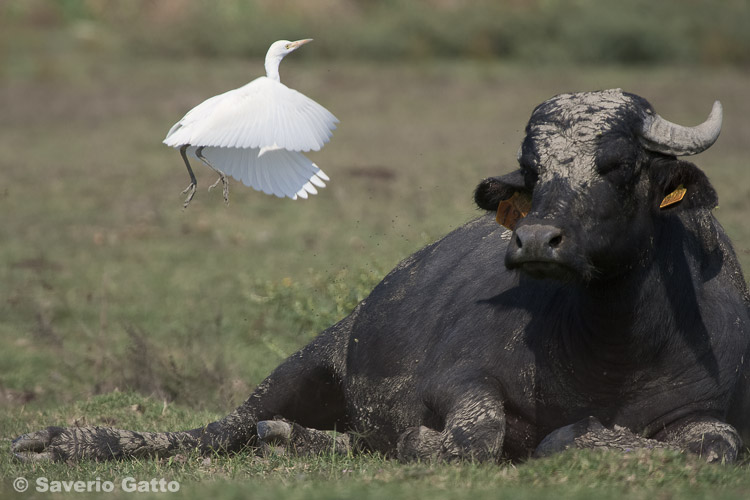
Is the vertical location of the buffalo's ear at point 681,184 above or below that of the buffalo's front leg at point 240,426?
above

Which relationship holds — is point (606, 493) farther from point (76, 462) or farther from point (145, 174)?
point (145, 174)

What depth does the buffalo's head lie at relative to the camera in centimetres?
477

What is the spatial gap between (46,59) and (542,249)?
72.5 feet

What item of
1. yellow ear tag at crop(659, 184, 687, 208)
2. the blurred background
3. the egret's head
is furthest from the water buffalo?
the blurred background

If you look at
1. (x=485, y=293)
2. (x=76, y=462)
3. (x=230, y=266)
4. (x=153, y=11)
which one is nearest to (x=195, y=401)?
(x=76, y=462)

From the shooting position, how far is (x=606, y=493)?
13.9 ft

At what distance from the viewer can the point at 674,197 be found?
5.09 m

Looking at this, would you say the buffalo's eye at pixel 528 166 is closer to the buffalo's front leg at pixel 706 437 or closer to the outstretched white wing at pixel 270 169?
the outstretched white wing at pixel 270 169

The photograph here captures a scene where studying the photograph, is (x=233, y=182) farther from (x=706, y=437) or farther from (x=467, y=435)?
(x=706, y=437)

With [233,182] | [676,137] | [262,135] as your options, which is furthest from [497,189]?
[233,182]

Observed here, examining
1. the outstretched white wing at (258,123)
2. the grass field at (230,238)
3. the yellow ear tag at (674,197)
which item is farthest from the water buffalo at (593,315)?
the outstretched white wing at (258,123)

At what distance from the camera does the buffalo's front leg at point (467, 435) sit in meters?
5.11

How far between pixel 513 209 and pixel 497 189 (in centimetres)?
12

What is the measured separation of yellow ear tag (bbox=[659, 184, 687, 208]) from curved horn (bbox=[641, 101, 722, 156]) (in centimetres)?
15
